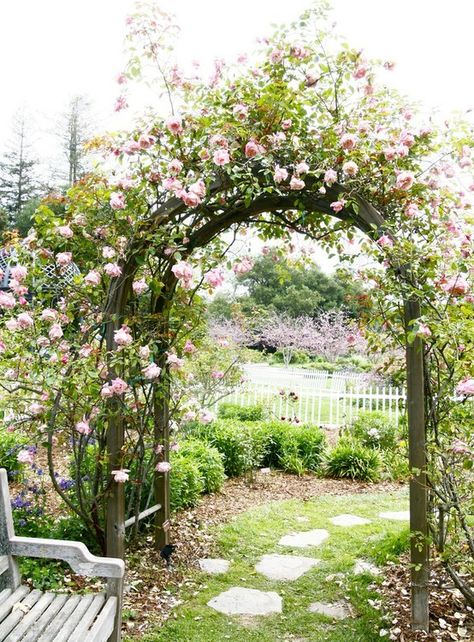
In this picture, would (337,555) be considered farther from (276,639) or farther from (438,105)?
(438,105)

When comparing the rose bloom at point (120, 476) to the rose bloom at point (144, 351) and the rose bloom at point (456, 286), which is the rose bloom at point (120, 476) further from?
the rose bloom at point (456, 286)

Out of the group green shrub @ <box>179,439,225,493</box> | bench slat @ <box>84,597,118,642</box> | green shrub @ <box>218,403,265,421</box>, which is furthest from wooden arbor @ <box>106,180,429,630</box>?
green shrub @ <box>218,403,265,421</box>

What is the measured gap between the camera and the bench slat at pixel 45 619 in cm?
187

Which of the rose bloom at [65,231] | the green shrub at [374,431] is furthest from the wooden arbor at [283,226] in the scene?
the green shrub at [374,431]

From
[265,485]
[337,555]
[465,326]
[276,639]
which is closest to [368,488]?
[265,485]

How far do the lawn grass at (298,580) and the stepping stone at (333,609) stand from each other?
0.04 meters

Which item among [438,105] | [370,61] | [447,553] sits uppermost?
[370,61]

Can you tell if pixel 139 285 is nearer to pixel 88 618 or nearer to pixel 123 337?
pixel 123 337

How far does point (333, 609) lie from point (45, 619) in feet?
5.93

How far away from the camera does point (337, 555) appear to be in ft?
13.0

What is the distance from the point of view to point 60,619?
78.6 inches

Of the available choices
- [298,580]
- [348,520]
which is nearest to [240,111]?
[298,580]

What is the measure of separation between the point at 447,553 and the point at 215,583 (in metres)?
1.50

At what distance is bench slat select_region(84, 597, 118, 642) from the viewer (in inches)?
74.8
